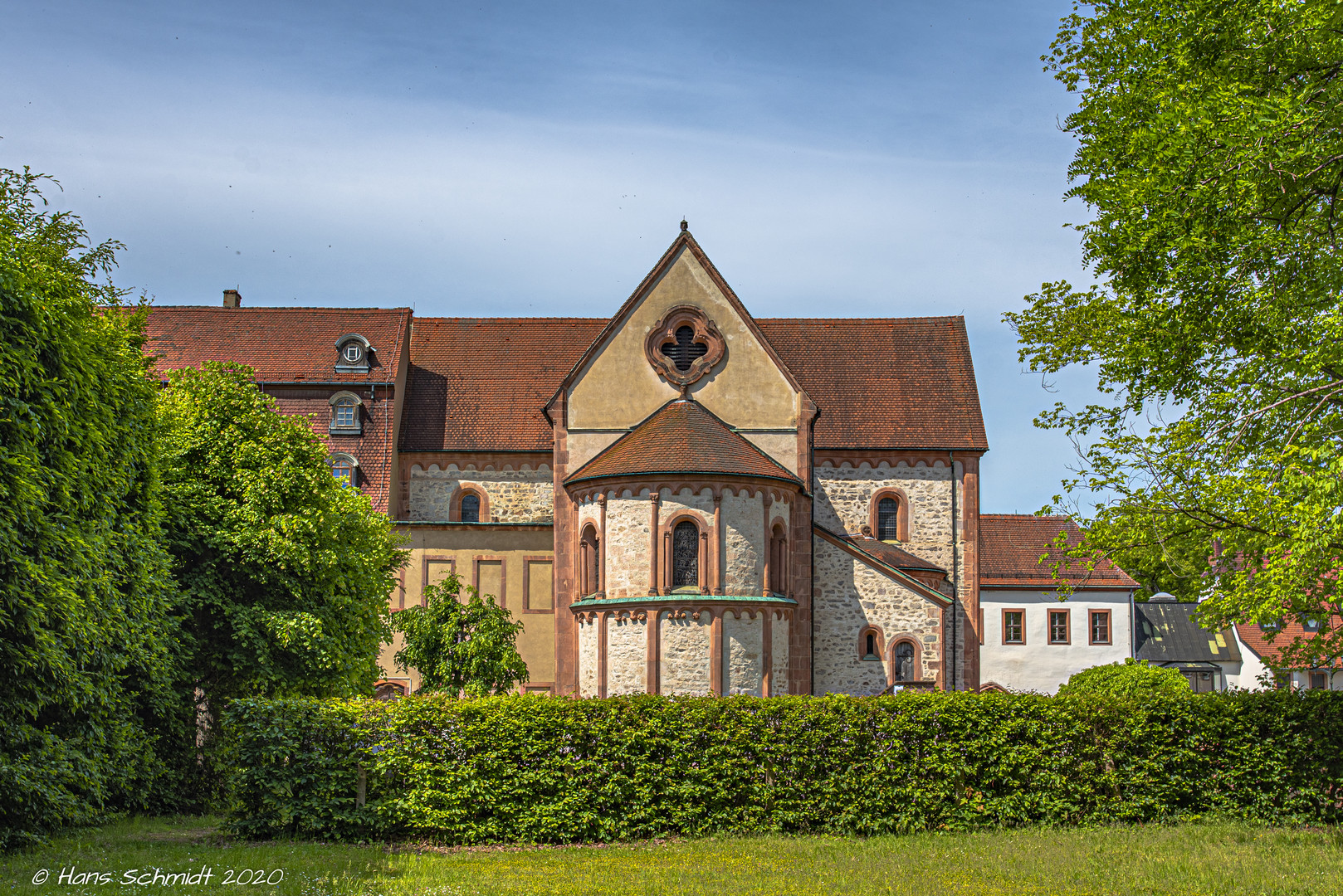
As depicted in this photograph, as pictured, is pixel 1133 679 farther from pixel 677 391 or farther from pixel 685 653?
pixel 677 391

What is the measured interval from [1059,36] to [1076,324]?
631 cm

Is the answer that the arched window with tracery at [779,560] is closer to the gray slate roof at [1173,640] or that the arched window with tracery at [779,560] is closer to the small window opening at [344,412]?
the small window opening at [344,412]

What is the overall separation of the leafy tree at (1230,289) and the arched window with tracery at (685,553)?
414 inches

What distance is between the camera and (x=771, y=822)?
18.4 meters

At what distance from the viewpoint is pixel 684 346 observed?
1296 inches

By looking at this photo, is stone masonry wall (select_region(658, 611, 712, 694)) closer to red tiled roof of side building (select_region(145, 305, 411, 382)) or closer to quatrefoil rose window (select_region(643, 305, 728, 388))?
quatrefoil rose window (select_region(643, 305, 728, 388))

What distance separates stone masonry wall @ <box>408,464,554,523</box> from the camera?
3869 centimetres

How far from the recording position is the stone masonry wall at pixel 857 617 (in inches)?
1342

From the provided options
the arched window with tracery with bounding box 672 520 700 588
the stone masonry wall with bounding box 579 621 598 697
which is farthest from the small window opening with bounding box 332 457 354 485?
the arched window with tracery with bounding box 672 520 700 588

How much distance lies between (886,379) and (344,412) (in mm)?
17482

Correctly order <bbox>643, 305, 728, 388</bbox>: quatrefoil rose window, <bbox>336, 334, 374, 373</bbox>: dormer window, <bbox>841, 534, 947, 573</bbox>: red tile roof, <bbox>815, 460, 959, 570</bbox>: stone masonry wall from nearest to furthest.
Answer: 1. <bbox>643, 305, 728, 388</bbox>: quatrefoil rose window
2. <bbox>841, 534, 947, 573</bbox>: red tile roof
3. <bbox>815, 460, 959, 570</bbox>: stone masonry wall
4. <bbox>336, 334, 374, 373</bbox>: dormer window

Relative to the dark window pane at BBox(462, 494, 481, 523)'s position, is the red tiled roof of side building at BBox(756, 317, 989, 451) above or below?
above

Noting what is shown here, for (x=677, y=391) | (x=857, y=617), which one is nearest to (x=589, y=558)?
(x=677, y=391)

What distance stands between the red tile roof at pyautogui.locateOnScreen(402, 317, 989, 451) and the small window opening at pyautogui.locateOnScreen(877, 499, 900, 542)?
186 cm
